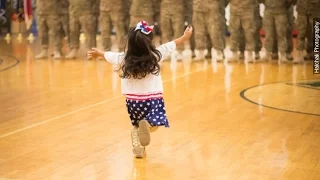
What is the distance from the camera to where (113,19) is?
1112cm

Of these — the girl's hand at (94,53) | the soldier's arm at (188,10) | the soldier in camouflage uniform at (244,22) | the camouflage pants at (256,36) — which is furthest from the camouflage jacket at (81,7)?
the girl's hand at (94,53)

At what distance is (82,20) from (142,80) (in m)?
6.49

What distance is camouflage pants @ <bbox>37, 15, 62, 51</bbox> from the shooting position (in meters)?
11.4

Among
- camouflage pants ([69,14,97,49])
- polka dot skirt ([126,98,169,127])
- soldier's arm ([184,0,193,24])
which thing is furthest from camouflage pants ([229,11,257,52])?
polka dot skirt ([126,98,169,127])

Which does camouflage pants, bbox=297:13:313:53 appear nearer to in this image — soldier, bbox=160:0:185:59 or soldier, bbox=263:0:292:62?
soldier, bbox=263:0:292:62

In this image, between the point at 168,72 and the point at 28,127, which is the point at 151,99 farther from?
the point at 168,72

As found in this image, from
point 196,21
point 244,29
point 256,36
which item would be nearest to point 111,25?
point 196,21

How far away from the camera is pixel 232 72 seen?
9477 mm

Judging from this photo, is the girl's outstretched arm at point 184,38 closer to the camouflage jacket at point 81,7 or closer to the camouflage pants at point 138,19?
the camouflage pants at point 138,19

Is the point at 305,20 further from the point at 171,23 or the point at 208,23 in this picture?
the point at 171,23

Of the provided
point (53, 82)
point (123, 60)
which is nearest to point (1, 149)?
point (123, 60)

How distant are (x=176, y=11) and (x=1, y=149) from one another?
596 centimetres

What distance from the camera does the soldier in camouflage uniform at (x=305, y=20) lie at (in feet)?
32.9

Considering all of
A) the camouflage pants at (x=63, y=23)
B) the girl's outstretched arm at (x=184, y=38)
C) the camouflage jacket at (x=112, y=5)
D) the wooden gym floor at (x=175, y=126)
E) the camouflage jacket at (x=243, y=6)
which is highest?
the camouflage jacket at (x=112, y=5)
